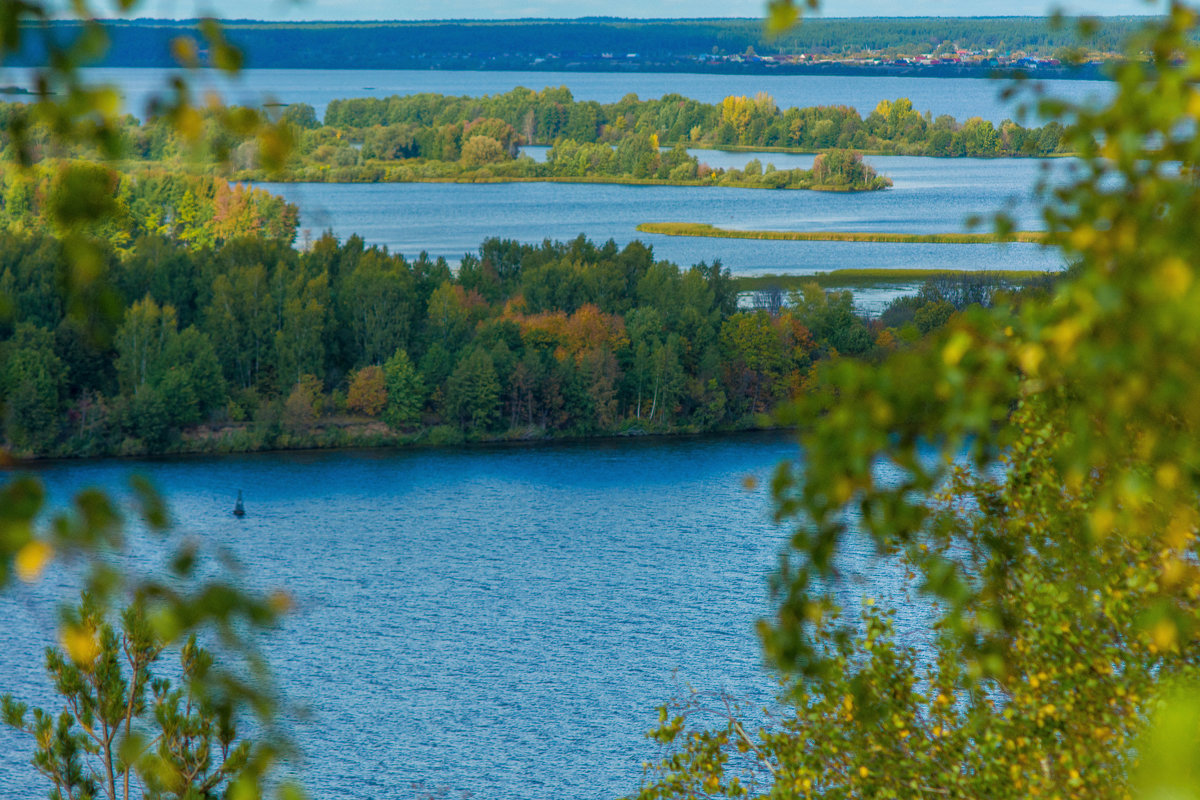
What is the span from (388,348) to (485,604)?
27.6 metres

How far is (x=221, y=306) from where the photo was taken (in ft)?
185

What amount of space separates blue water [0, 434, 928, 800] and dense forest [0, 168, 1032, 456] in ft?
12.2

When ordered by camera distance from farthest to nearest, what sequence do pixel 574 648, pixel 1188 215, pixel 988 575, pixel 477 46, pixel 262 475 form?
pixel 477 46, pixel 262 475, pixel 574 648, pixel 988 575, pixel 1188 215

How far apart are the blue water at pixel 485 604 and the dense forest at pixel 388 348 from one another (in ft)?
12.2

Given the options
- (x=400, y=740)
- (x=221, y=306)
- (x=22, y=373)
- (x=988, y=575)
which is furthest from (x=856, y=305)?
(x=988, y=575)

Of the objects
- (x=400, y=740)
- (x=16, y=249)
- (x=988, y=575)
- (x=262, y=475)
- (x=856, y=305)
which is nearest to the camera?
(x=988, y=575)

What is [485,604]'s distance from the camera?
1236 inches

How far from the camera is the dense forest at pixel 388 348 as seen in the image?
50.5 metres

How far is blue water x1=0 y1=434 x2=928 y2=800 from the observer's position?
23719 millimetres

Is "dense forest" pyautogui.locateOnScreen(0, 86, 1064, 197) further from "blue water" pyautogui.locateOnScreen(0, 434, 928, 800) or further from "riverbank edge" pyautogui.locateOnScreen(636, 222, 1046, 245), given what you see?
"blue water" pyautogui.locateOnScreen(0, 434, 928, 800)

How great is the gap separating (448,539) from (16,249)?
3190 centimetres

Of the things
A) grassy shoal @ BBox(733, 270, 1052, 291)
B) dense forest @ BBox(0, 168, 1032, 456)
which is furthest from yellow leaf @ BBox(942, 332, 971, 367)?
grassy shoal @ BBox(733, 270, 1052, 291)

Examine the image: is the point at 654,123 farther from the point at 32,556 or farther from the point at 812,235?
the point at 32,556

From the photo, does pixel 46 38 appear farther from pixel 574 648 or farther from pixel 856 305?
pixel 856 305
